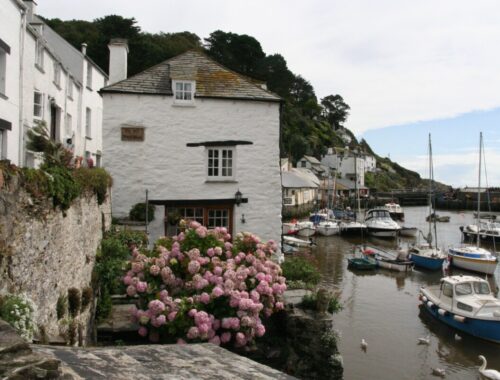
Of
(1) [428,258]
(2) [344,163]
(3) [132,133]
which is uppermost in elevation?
(2) [344,163]

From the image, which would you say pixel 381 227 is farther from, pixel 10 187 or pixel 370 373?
pixel 10 187

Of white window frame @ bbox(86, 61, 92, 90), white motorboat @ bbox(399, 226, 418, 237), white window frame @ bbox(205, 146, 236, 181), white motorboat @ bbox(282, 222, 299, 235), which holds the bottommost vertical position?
white motorboat @ bbox(399, 226, 418, 237)

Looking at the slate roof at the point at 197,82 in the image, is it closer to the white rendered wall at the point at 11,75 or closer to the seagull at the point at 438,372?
the white rendered wall at the point at 11,75

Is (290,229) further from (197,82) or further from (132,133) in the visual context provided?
(132,133)

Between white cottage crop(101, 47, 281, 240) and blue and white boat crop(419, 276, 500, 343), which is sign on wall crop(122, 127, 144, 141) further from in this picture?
blue and white boat crop(419, 276, 500, 343)

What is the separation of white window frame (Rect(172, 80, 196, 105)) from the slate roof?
0.53 ft

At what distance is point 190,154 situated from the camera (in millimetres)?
16938

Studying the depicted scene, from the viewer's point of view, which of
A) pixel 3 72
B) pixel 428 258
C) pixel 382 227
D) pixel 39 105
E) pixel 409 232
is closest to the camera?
pixel 3 72

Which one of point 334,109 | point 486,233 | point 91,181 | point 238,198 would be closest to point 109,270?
point 91,181

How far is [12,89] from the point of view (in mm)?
14789

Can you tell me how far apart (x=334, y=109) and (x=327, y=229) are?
85.9m

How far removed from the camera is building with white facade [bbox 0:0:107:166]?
47.2 ft

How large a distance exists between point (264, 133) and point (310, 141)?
8304 cm

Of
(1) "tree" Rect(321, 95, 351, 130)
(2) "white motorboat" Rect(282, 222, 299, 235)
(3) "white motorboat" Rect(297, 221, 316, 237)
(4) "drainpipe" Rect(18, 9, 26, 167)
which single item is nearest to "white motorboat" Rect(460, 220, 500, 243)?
(3) "white motorboat" Rect(297, 221, 316, 237)
